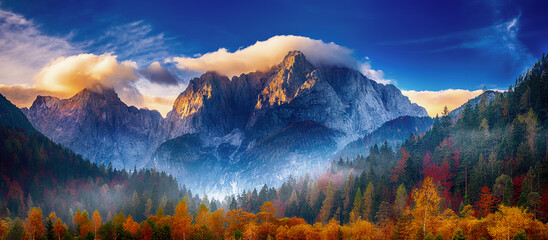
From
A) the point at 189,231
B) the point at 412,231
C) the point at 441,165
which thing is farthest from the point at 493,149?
the point at 189,231

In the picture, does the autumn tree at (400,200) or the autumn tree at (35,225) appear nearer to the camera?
the autumn tree at (35,225)

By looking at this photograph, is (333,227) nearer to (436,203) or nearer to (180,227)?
(436,203)

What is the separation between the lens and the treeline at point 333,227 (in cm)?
8162

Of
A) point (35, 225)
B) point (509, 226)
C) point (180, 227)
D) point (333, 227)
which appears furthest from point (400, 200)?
point (35, 225)

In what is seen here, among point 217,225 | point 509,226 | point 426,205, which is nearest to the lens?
point 509,226

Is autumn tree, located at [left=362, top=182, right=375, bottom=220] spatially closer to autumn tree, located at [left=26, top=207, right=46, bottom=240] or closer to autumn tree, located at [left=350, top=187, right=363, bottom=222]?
autumn tree, located at [left=350, top=187, right=363, bottom=222]

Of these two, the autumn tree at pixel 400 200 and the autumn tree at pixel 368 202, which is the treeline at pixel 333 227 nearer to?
the autumn tree at pixel 368 202

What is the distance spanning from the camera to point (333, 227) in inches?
4200

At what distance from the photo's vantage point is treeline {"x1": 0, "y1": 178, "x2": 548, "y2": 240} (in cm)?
8162

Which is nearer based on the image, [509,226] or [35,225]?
[509,226]

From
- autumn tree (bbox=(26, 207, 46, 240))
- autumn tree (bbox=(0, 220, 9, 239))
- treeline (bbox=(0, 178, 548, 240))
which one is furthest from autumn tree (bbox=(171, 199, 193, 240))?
autumn tree (bbox=(0, 220, 9, 239))

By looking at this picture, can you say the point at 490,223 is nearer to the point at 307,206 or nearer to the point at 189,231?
the point at 189,231

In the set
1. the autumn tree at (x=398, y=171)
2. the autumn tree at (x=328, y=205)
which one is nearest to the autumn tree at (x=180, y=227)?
the autumn tree at (x=328, y=205)

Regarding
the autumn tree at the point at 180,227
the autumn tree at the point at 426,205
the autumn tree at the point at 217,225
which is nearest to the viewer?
the autumn tree at the point at 426,205
